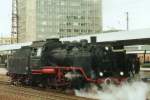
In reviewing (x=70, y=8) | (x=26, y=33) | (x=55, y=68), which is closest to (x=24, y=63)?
(x=55, y=68)

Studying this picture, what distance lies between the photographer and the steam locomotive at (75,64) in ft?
66.2

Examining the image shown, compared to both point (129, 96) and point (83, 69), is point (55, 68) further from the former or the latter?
point (129, 96)

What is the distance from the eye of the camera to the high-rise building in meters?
120

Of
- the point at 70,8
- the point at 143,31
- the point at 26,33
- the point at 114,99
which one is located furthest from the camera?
the point at 70,8

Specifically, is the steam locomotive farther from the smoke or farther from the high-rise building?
the high-rise building

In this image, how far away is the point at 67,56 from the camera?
21.9m

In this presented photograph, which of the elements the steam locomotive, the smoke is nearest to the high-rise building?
the steam locomotive

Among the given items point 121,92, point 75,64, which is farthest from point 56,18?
point 121,92

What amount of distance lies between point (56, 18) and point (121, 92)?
109 metres

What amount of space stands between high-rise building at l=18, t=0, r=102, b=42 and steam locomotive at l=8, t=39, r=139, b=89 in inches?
3650

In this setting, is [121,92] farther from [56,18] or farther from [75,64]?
[56,18]

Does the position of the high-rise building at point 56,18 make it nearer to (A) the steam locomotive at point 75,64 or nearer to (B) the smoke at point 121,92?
(A) the steam locomotive at point 75,64

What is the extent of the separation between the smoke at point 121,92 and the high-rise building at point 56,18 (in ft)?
319

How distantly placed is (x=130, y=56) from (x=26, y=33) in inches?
3844
